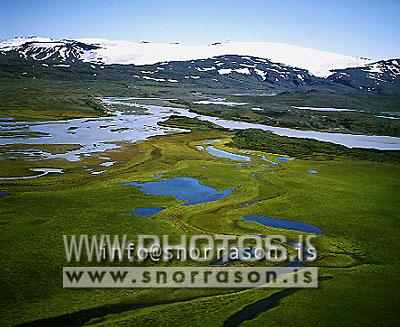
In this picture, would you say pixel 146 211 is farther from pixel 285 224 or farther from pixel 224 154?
pixel 224 154

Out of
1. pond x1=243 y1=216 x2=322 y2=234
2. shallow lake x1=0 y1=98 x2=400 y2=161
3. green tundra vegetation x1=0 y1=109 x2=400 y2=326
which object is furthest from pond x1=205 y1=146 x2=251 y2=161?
pond x1=243 y1=216 x2=322 y2=234

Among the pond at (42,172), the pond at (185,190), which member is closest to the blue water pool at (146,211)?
the pond at (185,190)

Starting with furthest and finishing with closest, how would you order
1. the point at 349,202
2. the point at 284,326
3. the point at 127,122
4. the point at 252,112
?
the point at 252,112 < the point at 127,122 < the point at 349,202 < the point at 284,326

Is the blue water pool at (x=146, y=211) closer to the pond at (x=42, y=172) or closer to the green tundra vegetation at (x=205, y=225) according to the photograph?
the green tundra vegetation at (x=205, y=225)

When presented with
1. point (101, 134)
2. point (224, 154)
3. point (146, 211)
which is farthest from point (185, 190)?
point (101, 134)

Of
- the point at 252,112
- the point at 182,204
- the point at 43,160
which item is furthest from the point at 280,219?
the point at 252,112

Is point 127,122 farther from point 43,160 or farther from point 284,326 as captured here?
point 284,326

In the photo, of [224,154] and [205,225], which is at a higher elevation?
[224,154]
